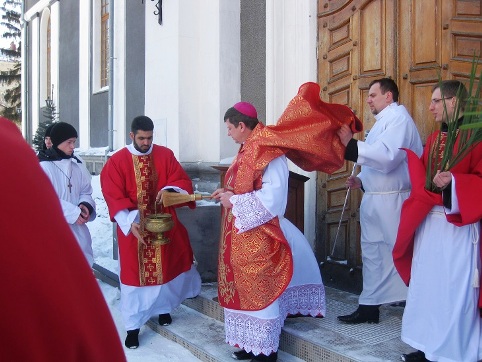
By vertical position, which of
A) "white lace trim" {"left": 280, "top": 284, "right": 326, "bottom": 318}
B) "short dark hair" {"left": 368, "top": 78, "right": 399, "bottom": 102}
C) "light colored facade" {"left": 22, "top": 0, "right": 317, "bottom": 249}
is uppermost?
"light colored facade" {"left": 22, "top": 0, "right": 317, "bottom": 249}

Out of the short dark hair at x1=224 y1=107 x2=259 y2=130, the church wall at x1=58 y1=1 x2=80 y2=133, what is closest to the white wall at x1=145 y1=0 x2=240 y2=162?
the short dark hair at x1=224 y1=107 x2=259 y2=130

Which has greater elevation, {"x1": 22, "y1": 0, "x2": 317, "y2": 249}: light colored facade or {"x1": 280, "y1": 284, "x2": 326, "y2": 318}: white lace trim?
{"x1": 22, "y1": 0, "x2": 317, "y2": 249}: light colored facade

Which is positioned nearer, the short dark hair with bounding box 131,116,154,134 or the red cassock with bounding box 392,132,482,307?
the red cassock with bounding box 392,132,482,307

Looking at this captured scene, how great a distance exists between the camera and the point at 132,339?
4.86m

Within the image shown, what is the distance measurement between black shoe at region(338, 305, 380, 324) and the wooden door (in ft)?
3.32

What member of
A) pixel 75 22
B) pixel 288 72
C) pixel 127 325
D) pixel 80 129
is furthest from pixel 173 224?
pixel 75 22

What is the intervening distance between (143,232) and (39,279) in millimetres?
4234

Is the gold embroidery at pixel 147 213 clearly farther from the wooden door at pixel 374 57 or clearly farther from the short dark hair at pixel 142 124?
the wooden door at pixel 374 57

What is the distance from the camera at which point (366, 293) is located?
431cm

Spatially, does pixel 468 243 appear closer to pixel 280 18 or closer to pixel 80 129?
pixel 280 18

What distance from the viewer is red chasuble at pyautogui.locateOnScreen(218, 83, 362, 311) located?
3779mm

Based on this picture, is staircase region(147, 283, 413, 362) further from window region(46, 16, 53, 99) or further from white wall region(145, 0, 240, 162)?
window region(46, 16, 53, 99)

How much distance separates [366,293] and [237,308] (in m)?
1.02

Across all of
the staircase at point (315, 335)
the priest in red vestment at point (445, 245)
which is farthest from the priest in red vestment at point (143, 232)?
the priest in red vestment at point (445, 245)
